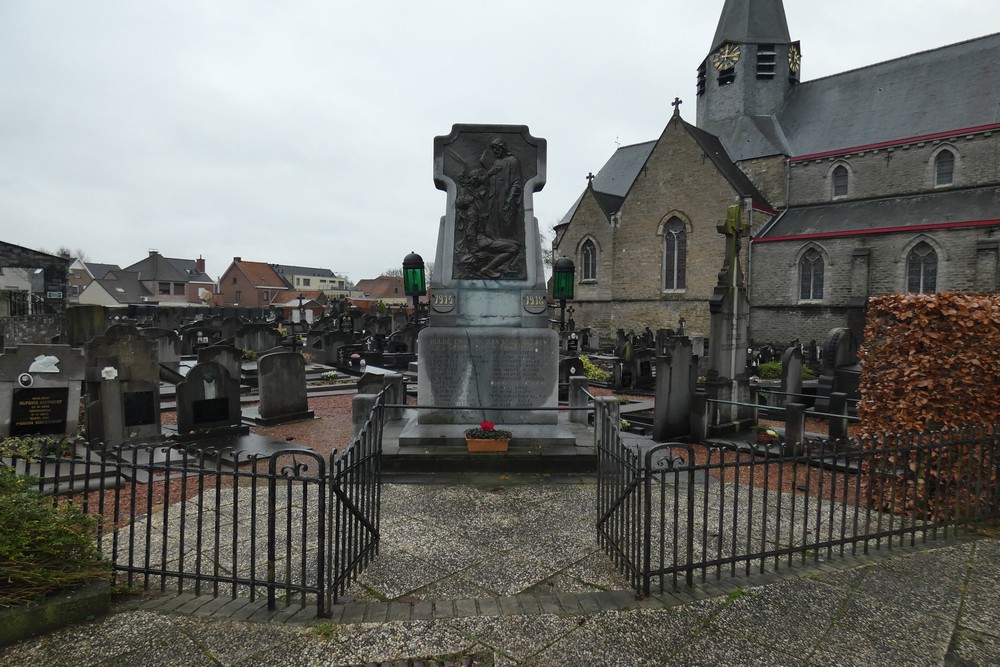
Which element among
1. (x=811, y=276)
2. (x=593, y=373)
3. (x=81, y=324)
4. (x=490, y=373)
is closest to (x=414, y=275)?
(x=593, y=373)

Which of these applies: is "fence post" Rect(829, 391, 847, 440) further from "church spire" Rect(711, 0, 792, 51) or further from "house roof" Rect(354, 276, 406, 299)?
"house roof" Rect(354, 276, 406, 299)

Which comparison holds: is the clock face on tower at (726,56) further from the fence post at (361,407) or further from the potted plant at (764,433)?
the fence post at (361,407)

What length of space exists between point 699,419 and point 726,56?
105 feet

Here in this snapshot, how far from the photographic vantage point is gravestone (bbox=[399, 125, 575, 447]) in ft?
23.3

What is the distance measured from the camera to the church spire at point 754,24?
3112 centimetres

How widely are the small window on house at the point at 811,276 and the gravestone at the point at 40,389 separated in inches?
1106

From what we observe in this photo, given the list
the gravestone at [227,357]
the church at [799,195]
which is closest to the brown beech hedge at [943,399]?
the gravestone at [227,357]

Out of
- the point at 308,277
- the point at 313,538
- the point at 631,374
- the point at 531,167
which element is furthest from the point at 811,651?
the point at 308,277

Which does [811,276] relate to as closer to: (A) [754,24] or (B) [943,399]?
(A) [754,24]

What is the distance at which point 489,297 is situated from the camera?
7508mm

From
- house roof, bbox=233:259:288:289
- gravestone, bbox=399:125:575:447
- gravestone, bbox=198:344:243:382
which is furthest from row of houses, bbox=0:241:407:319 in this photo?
gravestone, bbox=399:125:575:447

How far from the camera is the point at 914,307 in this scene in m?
5.45

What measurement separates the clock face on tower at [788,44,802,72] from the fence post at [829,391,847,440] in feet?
100

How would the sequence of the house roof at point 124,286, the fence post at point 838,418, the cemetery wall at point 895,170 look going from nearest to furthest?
the fence post at point 838,418 < the cemetery wall at point 895,170 < the house roof at point 124,286
